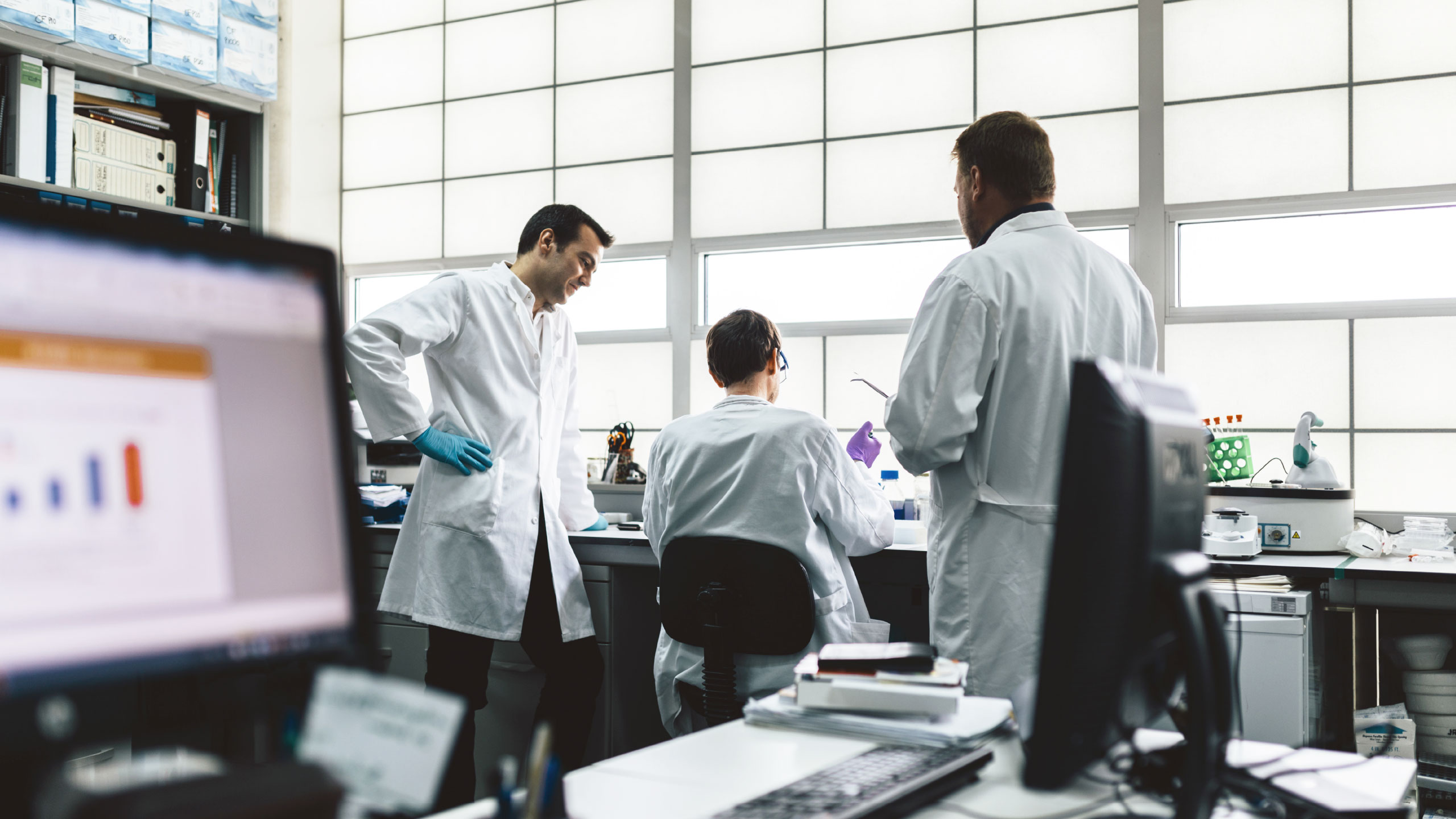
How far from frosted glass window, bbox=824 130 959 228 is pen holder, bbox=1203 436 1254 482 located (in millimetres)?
1155

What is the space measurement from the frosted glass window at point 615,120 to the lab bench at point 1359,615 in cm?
241

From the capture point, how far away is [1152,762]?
937 mm

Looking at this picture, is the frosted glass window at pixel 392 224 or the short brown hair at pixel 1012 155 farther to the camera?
the frosted glass window at pixel 392 224

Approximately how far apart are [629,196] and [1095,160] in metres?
1.59

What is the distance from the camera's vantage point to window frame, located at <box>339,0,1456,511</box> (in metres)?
2.82

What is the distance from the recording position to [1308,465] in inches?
95.3

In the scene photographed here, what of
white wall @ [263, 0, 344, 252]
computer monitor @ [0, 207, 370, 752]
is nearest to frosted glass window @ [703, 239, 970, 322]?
white wall @ [263, 0, 344, 252]

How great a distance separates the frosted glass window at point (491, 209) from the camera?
3.91m

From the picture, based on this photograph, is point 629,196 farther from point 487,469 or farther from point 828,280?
point 487,469

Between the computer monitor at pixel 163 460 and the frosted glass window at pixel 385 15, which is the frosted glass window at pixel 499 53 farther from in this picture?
the computer monitor at pixel 163 460

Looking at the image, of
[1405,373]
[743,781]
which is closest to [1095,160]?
[1405,373]

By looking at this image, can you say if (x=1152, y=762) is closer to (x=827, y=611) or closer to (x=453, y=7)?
(x=827, y=611)

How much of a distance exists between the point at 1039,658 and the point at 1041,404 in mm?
1029

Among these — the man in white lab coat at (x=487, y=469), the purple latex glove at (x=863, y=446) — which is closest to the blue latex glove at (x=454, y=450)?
the man in white lab coat at (x=487, y=469)
